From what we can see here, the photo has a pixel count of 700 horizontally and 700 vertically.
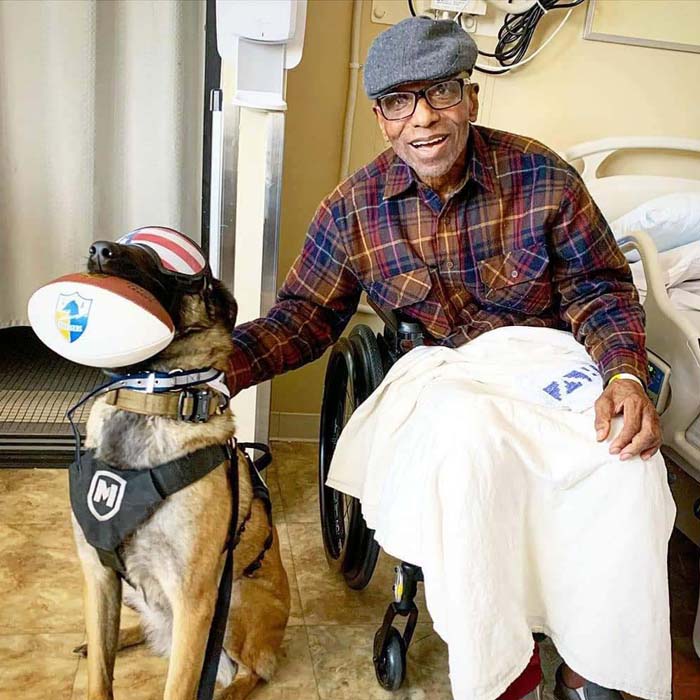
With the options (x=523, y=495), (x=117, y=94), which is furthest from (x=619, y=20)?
(x=523, y=495)

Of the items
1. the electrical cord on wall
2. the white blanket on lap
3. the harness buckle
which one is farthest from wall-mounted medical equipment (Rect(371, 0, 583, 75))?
the harness buckle

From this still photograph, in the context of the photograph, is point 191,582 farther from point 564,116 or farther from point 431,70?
point 564,116

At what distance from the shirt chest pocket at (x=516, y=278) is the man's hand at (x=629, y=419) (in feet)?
0.92

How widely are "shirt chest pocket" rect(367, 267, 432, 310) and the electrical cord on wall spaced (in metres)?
0.91

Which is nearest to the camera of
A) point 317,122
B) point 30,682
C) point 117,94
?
point 30,682

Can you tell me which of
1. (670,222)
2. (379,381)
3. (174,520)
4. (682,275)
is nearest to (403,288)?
(379,381)

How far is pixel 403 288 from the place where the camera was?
1424 millimetres

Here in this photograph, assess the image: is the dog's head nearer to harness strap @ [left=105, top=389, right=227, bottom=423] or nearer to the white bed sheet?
harness strap @ [left=105, top=389, right=227, bottom=423]

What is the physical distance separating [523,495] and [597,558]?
0.47 feet

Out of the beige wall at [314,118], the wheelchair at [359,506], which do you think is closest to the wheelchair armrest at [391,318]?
the wheelchair at [359,506]

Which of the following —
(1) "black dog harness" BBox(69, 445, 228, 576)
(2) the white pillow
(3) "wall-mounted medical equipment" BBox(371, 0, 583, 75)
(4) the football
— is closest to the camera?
(4) the football

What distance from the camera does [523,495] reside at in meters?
1.09

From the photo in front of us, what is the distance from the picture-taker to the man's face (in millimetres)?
1287

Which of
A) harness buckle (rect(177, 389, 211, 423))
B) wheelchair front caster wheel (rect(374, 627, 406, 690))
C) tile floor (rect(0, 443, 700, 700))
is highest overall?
harness buckle (rect(177, 389, 211, 423))
